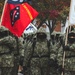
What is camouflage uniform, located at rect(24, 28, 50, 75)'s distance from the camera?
1139 cm

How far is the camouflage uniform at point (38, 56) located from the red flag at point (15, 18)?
106cm

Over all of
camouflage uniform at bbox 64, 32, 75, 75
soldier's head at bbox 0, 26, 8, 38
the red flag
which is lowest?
camouflage uniform at bbox 64, 32, 75, 75

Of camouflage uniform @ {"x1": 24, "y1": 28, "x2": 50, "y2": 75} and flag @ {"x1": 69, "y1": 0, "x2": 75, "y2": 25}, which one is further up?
flag @ {"x1": 69, "y1": 0, "x2": 75, "y2": 25}

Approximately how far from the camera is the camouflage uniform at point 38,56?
37.4 ft

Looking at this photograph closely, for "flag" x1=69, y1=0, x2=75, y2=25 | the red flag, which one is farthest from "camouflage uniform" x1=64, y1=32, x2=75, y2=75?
the red flag

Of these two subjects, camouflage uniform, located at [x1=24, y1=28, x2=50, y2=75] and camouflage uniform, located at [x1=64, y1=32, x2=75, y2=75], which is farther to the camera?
camouflage uniform, located at [x1=24, y1=28, x2=50, y2=75]

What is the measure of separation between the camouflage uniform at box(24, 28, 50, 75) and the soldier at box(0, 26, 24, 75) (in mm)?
393

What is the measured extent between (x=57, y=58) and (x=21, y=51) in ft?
3.61

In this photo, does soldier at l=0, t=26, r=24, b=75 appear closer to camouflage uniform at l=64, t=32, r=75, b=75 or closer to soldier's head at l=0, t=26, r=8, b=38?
soldier's head at l=0, t=26, r=8, b=38

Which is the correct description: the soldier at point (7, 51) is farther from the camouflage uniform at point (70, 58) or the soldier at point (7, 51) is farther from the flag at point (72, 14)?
the flag at point (72, 14)

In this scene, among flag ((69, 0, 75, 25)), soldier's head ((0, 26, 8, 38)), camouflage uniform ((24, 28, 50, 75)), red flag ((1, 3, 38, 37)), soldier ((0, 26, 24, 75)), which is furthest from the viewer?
camouflage uniform ((24, 28, 50, 75))

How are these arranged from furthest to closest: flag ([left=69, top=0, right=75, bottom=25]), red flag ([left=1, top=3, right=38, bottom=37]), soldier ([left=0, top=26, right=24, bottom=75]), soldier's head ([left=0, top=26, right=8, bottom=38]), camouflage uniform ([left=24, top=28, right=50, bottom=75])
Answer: camouflage uniform ([left=24, top=28, right=50, bottom=75]) → soldier's head ([left=0, top=26, right=8, bottom=38]) → soldier ([left=0, top=26, right=24, bottom=75]) → flag ([left=69, top=0, right=75, bottom=25]) → red flag ([left=1, top=3, right=38, bottom=37])

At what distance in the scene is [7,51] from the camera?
11219 millimetres

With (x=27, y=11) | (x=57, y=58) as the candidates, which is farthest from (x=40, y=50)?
(x=27, y=11)
